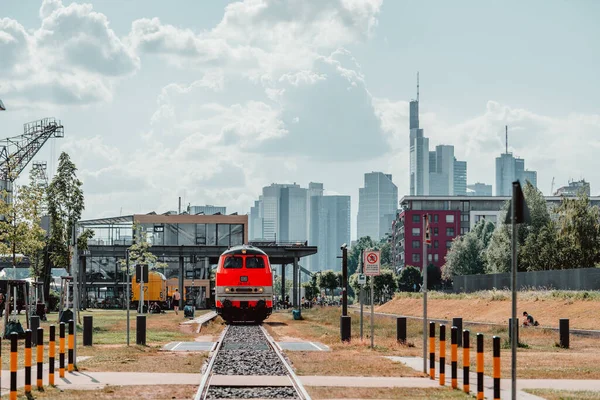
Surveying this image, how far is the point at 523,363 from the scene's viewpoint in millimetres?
25078

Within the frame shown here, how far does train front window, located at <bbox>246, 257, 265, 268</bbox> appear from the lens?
50375 millimetres

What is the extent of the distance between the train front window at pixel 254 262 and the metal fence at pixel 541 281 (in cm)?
2040

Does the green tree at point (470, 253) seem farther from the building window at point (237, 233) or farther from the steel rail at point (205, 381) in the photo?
the steel rail at point (205, 381)

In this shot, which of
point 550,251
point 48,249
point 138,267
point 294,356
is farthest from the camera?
point 550,251

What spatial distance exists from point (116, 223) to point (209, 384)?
109259 mm

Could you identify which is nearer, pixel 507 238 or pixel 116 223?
pixel 507 238

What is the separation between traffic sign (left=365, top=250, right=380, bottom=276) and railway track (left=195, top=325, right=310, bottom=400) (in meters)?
3.48

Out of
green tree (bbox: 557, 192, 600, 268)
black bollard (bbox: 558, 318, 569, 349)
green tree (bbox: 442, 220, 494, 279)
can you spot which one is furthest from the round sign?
green tree (bbox: 442, 220, 494, 279)

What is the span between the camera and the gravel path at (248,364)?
690 inches

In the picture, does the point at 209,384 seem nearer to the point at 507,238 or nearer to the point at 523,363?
the point at 523,363

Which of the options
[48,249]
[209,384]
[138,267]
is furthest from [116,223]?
[209,384]

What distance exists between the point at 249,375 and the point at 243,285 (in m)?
28.7

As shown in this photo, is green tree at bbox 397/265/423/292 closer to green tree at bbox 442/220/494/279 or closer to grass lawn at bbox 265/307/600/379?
green tree at bbox 442/220/494/279

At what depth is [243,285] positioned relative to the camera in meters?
49.9
